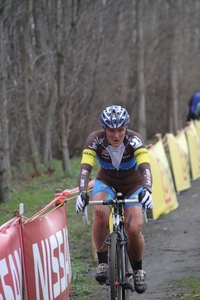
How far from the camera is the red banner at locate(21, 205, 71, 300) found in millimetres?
5758

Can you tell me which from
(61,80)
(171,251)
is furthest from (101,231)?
(61,80)

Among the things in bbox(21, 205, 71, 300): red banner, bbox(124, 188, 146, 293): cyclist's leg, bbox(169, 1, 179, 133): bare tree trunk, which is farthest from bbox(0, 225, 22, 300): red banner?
bbox(169, 1, 179, 133): bare tree trunk

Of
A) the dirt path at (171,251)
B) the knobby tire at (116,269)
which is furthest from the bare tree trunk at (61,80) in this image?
the knobby tire at (116,269)

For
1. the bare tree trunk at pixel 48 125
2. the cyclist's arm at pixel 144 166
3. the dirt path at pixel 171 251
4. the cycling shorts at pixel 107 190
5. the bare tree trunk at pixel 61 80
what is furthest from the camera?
the bare tree trunk at pixel 48 125

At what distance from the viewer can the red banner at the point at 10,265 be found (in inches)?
194

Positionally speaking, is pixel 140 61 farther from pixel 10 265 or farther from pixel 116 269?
pixel 10 265

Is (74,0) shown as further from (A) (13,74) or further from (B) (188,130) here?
(B) (188,130)

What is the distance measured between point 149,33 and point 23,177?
13.9 meters

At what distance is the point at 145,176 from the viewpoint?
649 centimetres

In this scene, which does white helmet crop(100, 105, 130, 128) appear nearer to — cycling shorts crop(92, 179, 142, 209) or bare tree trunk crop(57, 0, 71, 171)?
cycling shorts crop(92, 179, 142, 209)

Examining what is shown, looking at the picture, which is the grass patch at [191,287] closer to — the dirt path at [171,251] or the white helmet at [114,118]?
the dirt path at [171,251]

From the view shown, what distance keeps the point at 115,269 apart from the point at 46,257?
636 millimetres

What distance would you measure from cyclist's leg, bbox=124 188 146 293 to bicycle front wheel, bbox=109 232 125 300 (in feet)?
1.00

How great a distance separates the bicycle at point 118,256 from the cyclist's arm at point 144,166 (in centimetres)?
24
